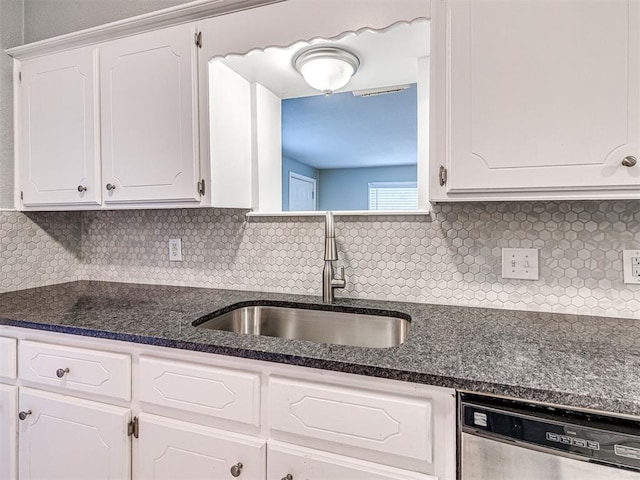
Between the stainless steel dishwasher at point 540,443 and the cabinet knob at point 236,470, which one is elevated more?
the stainless steel dishwasher at point 540,443

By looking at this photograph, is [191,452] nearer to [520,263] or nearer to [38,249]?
[520,263]

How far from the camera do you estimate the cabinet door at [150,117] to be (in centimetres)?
146

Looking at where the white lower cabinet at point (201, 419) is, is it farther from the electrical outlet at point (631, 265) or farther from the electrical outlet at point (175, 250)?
the electrical outlet at point (631, 265)

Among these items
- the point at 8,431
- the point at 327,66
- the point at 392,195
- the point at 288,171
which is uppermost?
the point at 327,66

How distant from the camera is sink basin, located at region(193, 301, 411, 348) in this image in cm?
140

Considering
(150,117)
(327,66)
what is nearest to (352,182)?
(327,66)

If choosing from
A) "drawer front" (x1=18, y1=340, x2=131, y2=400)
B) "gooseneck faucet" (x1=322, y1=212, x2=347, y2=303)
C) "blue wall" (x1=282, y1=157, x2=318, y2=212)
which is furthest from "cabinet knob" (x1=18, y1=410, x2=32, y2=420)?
"blue wall" (x1=282, y1=157, x2=318, y2=212)

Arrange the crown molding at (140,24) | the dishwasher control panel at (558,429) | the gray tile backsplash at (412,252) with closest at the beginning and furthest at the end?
1. the dishwasher control panel at (558,429)
2. the gray tile backsplash at (412,252)
3. the crown molding at (140,24)

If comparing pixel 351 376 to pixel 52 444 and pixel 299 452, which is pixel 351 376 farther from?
pixel 52 444

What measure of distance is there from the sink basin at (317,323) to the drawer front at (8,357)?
663 mm

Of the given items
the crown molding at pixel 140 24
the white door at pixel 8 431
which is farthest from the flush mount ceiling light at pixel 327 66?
the white door at pixel 8 431

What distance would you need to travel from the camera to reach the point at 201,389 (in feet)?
3.42

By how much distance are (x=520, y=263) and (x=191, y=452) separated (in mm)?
1256

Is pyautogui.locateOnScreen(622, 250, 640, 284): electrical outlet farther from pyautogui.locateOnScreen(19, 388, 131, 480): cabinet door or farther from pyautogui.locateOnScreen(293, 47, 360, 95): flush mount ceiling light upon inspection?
pyautogui.locateOnScreen(19, 388, 131, 480): cabinet door
